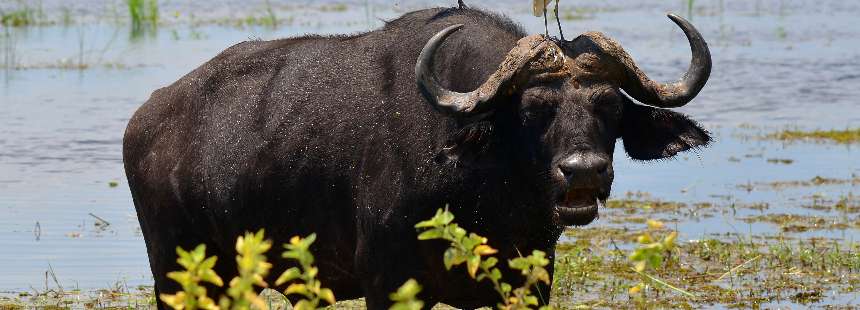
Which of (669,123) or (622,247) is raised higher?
(669,123)

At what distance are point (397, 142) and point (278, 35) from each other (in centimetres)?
1404

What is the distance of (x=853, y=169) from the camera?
37.4 feet

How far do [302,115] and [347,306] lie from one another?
1.67m

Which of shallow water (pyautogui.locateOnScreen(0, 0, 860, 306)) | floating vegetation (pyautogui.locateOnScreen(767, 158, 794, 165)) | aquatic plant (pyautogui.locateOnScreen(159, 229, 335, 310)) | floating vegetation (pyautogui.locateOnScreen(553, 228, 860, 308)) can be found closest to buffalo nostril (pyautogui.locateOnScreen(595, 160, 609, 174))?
aquatic plant (pyautogui.locateOnScreen(159, 229, 335, 310))

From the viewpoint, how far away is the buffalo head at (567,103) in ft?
16.5

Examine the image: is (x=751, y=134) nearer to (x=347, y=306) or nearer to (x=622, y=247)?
(x=622, y=247)

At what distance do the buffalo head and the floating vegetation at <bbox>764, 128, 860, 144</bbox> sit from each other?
24.5ft

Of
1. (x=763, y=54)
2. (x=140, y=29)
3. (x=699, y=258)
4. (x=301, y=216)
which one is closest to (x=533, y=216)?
(x=301, y=216)

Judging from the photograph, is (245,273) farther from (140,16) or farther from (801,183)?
(140,16)

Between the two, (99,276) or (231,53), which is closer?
(231,53)

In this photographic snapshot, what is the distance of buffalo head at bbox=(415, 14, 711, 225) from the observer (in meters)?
5.02

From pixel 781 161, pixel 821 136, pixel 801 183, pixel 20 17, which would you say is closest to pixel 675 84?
pixel 801 183

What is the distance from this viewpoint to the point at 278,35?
768 inches

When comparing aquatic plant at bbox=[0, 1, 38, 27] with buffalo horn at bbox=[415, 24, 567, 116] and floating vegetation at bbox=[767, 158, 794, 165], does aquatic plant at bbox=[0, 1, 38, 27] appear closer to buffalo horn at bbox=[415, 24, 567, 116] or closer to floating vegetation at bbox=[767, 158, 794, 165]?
floating vegetation at bbox=[767, 158, 794, 165]
